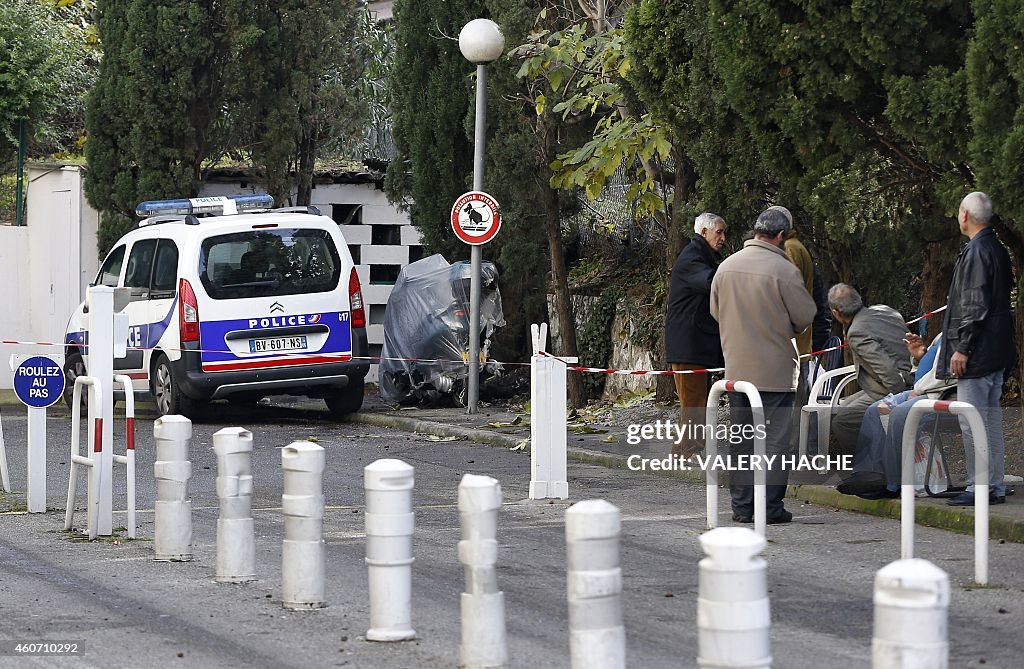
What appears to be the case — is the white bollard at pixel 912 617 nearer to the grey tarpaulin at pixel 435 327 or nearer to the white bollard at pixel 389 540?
the white bollard at pixel 389 540

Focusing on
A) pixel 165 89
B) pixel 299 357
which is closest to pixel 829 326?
pixel 299 357

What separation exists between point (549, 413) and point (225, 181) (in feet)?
37.9

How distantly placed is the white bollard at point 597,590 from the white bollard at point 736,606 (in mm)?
724

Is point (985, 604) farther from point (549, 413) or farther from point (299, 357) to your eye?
point (299, 357)

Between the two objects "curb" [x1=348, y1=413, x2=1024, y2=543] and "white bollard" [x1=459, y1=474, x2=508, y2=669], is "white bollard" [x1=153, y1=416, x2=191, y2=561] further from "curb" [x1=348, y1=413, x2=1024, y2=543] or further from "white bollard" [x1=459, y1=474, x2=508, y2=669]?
"curb" [x1=348, y1=413, x2=1024, y2=543]

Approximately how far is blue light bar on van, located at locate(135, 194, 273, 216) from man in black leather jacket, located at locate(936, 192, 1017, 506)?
931 centimetres

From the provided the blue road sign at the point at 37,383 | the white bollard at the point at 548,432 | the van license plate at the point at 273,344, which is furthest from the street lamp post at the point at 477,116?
the blue road sign at the point at 37,383

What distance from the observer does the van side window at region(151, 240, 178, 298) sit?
1596 cm

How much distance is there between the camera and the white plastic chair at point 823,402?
33.7ft

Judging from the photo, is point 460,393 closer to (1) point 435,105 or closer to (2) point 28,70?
(1) point 435,105

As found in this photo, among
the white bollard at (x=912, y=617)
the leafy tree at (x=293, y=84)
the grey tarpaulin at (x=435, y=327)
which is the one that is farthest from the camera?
the leafy tree at (x=293, y=84)

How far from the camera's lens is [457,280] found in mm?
17719

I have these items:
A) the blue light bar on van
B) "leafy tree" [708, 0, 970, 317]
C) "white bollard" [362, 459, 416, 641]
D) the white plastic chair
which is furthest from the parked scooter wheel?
"white bollard" [362, 459, 416, 641]

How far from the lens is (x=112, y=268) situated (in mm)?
17344
